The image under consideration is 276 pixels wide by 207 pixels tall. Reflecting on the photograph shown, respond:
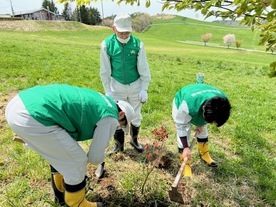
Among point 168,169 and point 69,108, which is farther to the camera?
point 168,169

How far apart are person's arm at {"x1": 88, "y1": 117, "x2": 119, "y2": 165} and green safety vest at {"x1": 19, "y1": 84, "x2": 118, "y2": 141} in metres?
0.05

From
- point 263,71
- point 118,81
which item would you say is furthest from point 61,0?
point 263,71

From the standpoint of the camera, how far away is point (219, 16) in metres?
2.49

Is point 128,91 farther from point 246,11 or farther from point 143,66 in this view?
point 246,11

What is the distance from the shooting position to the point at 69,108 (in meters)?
2.45

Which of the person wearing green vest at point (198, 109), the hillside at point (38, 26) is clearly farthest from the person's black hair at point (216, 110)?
the hillside at point (38, 26)

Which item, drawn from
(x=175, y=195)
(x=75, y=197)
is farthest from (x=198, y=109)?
(x=75, y=197)

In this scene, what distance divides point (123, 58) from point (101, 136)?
1.56 meters

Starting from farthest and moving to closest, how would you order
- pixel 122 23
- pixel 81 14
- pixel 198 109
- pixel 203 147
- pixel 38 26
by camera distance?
pixel 81 14
pixel 38 26
pixel 203 147
pixel 122 23
pixel 198 109

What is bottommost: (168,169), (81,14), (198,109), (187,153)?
(81,14)

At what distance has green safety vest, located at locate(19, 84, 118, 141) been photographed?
2.34m

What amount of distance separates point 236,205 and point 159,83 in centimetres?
535

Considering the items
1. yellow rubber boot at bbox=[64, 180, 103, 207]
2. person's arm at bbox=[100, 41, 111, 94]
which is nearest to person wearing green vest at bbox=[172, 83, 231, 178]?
person's arm at bbox=[100, 41, 111, 94]

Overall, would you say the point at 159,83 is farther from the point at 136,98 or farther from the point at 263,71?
the point at 263,71
